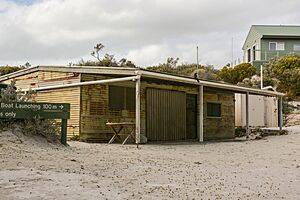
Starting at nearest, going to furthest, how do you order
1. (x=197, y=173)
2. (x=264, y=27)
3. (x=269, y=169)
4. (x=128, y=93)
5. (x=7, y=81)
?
(x=197, y=173) → (x=269, y=169) → (x=128, y=93) → (x=7, y=81) → (x=264, y=27)

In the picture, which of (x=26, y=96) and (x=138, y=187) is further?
(x=26, y=96)

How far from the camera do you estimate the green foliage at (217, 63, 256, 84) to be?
37.8 m

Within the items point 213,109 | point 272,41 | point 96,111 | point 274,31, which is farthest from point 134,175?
point 274,31

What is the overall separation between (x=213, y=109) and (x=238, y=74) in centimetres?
1746

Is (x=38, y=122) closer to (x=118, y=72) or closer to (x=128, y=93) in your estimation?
(x=118, y=72)

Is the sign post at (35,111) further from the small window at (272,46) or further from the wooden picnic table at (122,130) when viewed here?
the small window at (272,46)

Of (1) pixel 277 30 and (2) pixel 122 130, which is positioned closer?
(2) pixel 122 130

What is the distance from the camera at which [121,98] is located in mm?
16359

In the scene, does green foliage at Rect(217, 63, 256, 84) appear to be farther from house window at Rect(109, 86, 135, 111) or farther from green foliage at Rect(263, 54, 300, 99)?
house window at Rect(109, 86, 135, 111)

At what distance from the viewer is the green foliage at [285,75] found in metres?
34.4

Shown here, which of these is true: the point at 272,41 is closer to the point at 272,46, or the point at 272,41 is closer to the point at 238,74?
the point at 272,46

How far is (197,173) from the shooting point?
28.2 ft

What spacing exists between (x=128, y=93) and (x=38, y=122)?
5810 mm

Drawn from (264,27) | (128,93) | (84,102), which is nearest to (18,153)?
(84,102)
